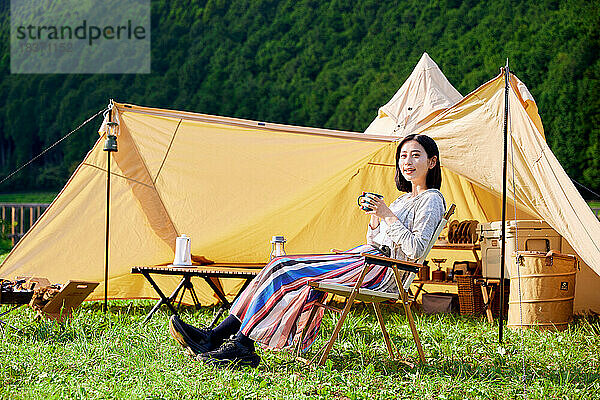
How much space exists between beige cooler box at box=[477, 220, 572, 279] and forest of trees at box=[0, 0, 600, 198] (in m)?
6.15

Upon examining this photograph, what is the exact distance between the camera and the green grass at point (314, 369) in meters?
Answer: 2.80

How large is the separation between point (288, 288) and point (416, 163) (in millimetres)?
836

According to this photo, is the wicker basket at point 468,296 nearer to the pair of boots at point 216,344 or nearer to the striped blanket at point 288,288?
the striped blanket at point 288,288

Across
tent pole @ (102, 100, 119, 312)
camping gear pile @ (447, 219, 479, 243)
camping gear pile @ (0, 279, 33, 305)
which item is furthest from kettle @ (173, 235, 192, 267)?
camping gear pile @ (447, 219, 479, 243)

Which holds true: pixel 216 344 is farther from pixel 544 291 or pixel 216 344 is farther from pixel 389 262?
pixel 544 291

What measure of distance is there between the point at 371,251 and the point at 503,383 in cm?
79

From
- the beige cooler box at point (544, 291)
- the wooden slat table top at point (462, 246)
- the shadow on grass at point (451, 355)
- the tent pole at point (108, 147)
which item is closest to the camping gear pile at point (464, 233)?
the wooden slat table top at point (462, 246)

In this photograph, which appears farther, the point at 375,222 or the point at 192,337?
the point at 375,222

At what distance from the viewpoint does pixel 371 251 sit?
328 cm

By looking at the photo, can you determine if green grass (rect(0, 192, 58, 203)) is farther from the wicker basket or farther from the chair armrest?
the chair armrest

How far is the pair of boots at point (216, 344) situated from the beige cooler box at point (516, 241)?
78.6 inches

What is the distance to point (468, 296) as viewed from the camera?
477 cm

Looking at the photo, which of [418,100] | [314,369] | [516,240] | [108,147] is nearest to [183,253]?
[108,147]

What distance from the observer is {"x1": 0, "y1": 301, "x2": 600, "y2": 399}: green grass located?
280cm
